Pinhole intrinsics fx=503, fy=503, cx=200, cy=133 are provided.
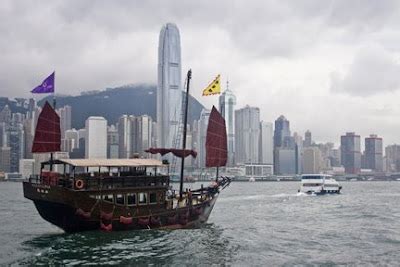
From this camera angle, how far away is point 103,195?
33.8m

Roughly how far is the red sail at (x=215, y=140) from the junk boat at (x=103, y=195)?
5512 mm

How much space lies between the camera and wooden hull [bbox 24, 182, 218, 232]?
32594 mm

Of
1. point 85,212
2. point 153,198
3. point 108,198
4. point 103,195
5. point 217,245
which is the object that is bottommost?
point 217,245

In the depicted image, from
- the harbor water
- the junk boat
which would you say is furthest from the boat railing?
the harbor water

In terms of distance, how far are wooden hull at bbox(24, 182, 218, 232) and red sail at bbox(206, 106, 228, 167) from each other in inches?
366

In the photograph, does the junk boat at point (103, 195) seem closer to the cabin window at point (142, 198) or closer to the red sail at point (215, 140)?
the cabin window at point (142, 198)

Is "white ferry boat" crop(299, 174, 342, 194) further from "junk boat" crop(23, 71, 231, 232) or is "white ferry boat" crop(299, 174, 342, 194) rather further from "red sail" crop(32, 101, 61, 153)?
"red sail" crop(32, 101, 61, 153)

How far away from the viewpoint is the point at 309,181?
318ft

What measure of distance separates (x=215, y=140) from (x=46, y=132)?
14.8 meters

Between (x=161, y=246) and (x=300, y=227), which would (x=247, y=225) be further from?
(x=161, y=246)

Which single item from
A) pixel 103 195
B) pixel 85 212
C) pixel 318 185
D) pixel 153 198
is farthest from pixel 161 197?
pixel 318 185

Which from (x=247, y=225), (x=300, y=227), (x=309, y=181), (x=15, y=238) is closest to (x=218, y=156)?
(x=247, y=225)

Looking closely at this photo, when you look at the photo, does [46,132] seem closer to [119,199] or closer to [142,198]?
[119,199]

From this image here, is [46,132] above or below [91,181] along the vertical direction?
above
